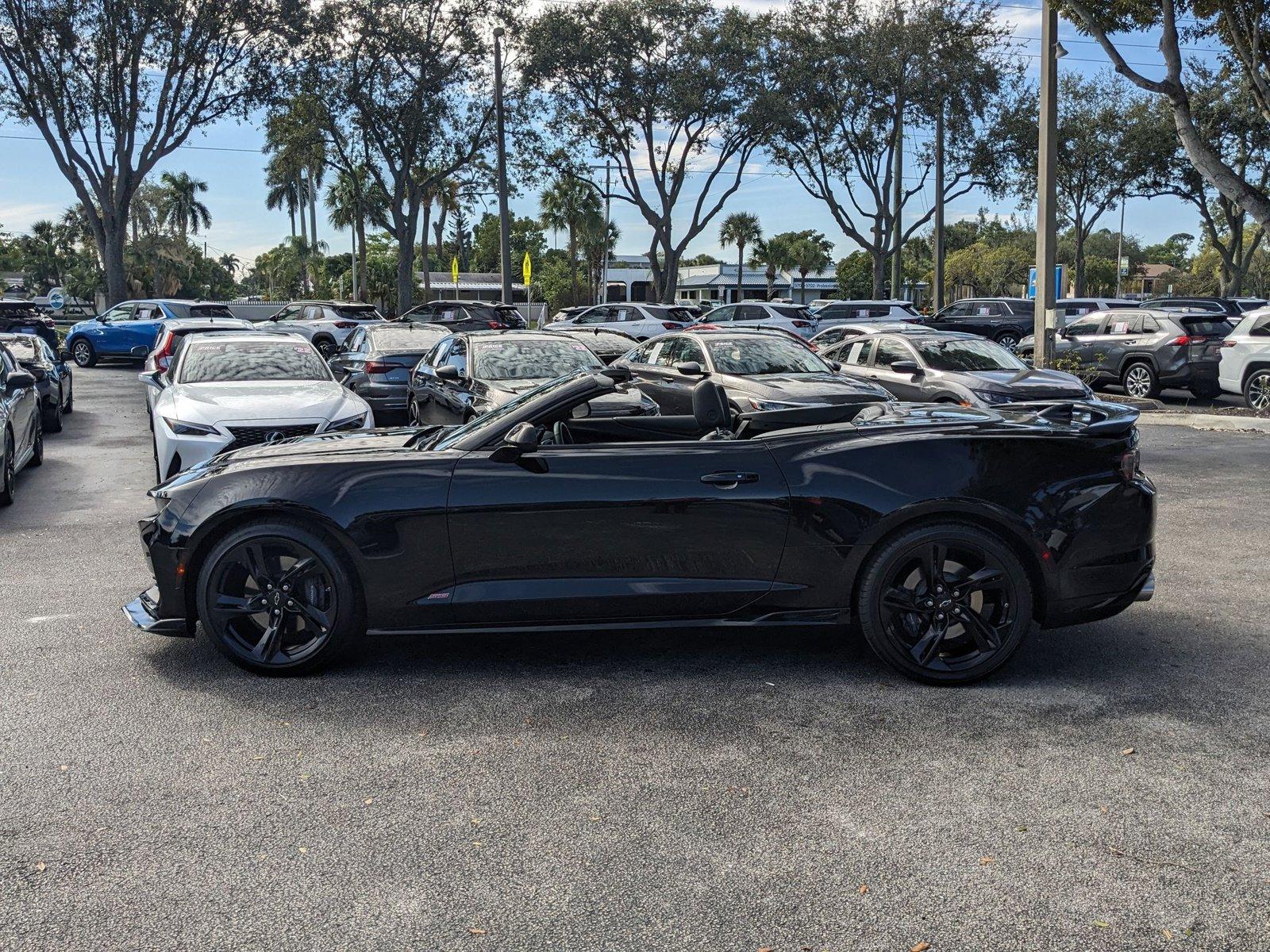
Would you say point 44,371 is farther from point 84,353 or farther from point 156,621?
point 84,353

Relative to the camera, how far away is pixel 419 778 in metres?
4.11

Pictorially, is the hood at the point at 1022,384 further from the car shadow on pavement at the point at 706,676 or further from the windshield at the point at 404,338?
the car shadow on pavement at the point at 706,676

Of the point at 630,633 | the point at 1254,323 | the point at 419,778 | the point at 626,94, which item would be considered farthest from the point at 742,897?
the point at 626,94

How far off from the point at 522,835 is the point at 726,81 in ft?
113

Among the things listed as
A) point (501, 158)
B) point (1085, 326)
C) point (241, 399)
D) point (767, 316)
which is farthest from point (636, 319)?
point (241, 399)

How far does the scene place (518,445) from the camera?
5.08m

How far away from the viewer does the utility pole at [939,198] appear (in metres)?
33.1

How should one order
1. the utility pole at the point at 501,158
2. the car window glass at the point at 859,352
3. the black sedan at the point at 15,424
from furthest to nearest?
the utility pole at the point at 501,158, the car window glass at the point at 859,352, the black sedan at the point at 15,424

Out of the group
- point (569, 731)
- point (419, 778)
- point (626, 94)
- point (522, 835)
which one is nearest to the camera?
point (522, 835)

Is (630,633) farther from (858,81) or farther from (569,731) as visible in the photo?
(858,81)

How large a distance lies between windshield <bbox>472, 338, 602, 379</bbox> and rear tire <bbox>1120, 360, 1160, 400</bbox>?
37.4ft

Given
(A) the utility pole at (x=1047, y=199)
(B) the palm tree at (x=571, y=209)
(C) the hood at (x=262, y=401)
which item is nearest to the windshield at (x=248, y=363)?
(C) the hood at (x=262, y=401)

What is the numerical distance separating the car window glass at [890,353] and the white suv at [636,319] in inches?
564

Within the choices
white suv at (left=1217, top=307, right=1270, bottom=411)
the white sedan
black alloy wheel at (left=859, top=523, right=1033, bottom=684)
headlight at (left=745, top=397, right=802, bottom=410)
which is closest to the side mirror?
black alloy wheel at (left=859, top=523, right=1033, bottom=684)
